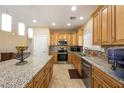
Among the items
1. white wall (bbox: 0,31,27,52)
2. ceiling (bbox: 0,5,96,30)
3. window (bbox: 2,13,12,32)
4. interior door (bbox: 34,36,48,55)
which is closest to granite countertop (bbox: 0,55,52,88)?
window (bbox: 2,13,12,32)

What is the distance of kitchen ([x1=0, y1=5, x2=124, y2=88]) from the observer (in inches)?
69.4

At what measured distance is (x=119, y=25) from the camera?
7.16ft

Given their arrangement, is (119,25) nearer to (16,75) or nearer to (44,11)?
(16,75)

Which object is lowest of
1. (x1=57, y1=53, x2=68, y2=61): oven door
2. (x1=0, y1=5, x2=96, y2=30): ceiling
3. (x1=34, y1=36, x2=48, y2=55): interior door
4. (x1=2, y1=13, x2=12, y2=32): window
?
(x1=57, y1=53, x2=68, y2=61): oven door

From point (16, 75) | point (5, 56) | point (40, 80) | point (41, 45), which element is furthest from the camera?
point (41, 45)

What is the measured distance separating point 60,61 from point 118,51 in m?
7.09

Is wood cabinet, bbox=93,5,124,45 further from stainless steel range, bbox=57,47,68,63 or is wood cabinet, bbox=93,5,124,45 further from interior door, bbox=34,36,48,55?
stainless steel range, bbox=57,47,68,63

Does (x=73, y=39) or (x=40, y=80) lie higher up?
(x=73, y=39)

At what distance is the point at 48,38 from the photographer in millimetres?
8203

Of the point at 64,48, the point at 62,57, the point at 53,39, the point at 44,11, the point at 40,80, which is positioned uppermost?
the point at 44,11

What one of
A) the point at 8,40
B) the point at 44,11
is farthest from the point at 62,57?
the point at 44,11

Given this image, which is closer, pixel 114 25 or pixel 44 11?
pixel 114 25

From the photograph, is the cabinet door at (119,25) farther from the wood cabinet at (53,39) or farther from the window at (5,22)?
the wood cabinet at (53,39)

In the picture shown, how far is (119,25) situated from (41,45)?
6371mm
